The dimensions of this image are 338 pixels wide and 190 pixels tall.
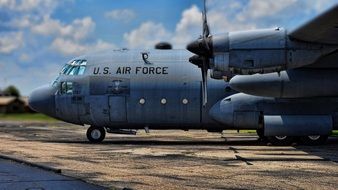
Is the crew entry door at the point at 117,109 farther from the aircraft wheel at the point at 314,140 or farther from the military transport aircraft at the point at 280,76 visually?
the aircraft wheel at the point at 314,140

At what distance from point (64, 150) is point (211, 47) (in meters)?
6.59

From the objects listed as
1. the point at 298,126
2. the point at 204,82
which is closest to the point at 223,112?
the point at 204,82

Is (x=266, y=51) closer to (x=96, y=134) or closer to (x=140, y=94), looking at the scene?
(x=140, y=94)

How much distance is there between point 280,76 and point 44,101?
419 inches

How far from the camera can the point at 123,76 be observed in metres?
22.6

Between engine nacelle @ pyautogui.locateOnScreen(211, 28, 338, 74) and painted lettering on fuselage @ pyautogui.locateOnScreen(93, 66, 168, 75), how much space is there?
5.07 meters

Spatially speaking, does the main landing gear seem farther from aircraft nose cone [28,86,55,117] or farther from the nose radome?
aircraft nose cone [28,86,55,117]

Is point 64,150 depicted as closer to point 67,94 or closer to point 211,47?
point 67,94

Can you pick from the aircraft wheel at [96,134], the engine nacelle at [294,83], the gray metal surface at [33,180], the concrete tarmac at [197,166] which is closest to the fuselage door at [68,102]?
the aircraft wheel at [96,134]

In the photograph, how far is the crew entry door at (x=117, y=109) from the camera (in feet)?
73.5

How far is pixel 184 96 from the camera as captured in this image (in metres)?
22.2

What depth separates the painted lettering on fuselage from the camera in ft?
73.7

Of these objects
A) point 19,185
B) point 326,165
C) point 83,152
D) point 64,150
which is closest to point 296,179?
point 326,165

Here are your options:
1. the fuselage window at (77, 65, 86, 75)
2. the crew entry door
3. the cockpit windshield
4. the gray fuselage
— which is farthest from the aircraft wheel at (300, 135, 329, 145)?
the cockpit windshield
